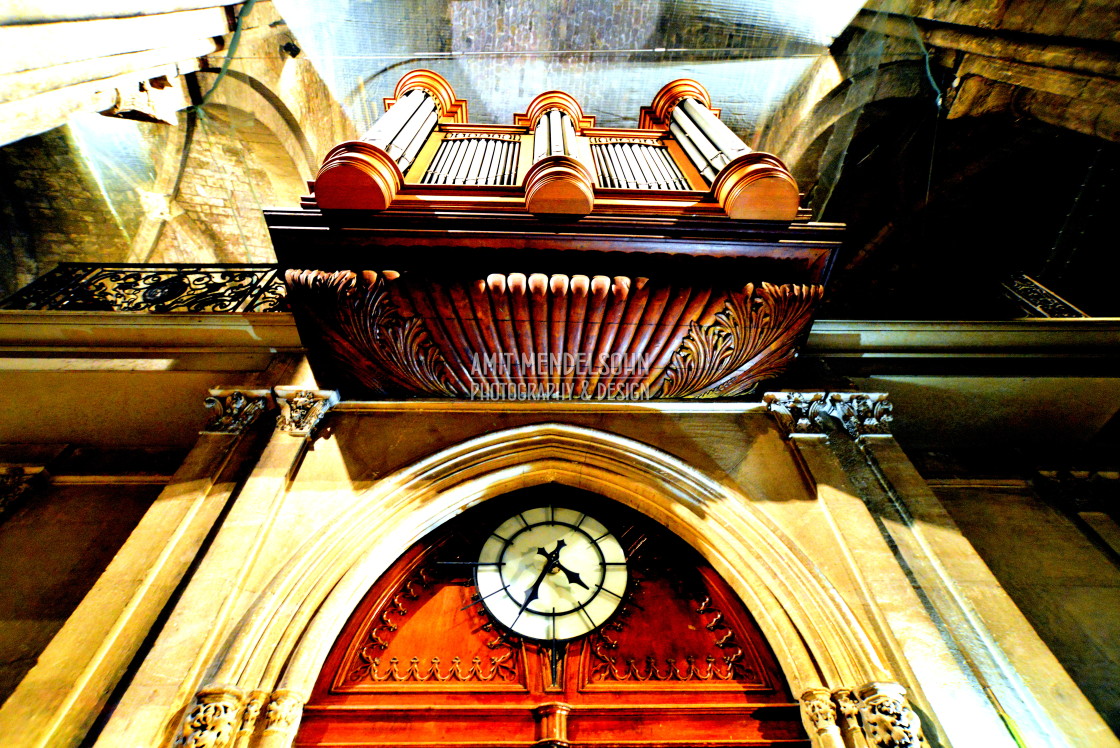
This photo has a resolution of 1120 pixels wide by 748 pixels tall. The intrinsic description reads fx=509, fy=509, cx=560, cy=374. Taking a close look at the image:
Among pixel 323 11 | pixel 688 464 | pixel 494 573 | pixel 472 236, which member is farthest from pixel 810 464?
pixel 323 11

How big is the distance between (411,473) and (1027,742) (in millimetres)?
2870

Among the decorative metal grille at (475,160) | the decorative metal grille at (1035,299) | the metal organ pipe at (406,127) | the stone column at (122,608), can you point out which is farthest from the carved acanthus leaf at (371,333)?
the decorative metal grille at (1035,299)

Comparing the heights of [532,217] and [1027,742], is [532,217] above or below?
above

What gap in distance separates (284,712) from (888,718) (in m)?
2.25

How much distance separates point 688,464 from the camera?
295cm

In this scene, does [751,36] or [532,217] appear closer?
[532,217]

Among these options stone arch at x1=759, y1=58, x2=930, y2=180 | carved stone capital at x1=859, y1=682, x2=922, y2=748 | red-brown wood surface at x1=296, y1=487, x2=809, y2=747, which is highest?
stone arch at x1=759, y1=58, x2=930, y2=180

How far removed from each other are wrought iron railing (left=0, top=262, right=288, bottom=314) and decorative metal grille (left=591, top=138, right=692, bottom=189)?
2753mm

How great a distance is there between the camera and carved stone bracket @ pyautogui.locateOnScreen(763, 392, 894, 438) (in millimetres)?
3141

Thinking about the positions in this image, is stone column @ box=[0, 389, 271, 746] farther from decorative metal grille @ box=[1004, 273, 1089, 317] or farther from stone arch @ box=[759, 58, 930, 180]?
stone arch @ box=[759, 58, 930, 180]

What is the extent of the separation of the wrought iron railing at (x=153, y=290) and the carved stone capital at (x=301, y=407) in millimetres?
1116

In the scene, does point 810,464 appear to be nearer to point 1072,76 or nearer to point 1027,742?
point 1027,742

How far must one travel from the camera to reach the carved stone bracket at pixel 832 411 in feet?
10.3

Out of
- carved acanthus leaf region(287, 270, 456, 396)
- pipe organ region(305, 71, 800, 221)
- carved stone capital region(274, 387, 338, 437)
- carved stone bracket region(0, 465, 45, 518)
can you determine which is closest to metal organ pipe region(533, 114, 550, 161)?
pipe organ region(305, 71, 800, 221)
